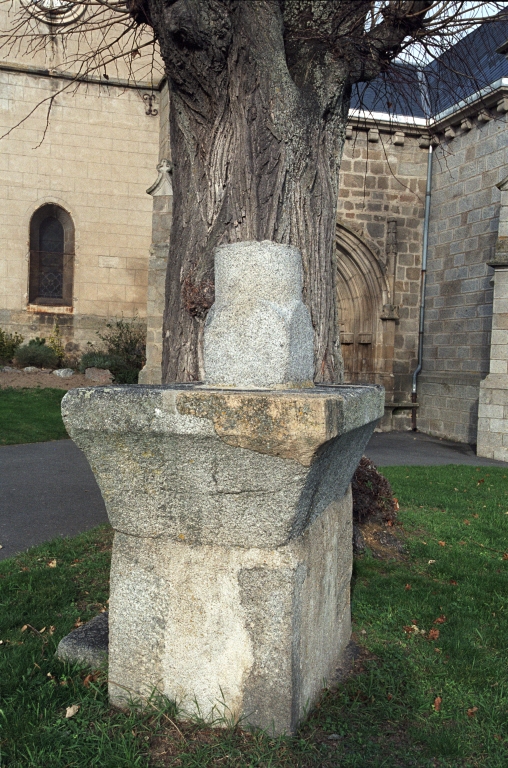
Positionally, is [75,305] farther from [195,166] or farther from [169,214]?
[195,166]

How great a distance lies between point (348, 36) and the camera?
157 inches

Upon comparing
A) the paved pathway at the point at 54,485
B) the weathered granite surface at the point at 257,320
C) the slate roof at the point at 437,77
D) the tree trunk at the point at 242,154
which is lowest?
the paved pathway at the point at 54,485

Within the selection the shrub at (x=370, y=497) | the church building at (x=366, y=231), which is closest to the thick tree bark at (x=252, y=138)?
the shrub at (x=370, y=497)

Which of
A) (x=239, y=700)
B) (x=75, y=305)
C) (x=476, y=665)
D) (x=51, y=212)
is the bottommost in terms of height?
(x=476, y=665)

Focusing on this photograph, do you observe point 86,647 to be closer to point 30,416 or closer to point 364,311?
point 30,416

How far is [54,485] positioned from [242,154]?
4306mm

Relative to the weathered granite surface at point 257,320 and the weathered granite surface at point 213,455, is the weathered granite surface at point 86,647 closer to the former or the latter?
the weathered granite surface at point 213,455

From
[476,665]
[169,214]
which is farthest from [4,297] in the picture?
[476,665]

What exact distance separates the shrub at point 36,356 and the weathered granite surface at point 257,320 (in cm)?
1328

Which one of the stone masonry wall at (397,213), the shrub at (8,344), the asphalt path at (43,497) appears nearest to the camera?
the asphalt path at (43,497)

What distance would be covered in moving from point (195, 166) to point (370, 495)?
275 centimetres

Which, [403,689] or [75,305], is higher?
[75,305]

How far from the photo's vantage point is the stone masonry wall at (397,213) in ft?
39.9

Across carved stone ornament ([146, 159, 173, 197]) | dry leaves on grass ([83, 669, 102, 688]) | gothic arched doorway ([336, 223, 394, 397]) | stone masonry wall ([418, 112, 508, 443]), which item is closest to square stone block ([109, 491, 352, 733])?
dry leaves on grass ([83, 669, 102, 688])
